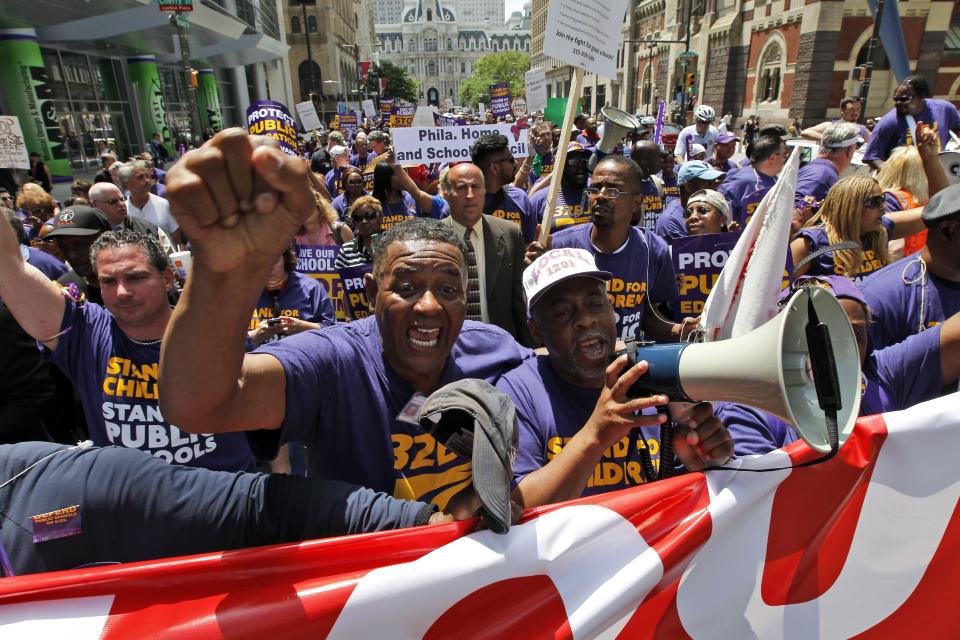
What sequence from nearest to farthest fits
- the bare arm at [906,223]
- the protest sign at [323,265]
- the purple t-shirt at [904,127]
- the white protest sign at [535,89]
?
1. the bare arm at [906,223]
2. the protest sign at [323,265]
3. the purple t-shirt at [904,127]
4. the white protest sign at [535,89]

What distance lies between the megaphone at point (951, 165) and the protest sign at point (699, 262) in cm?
229

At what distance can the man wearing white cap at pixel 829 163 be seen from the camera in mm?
5078

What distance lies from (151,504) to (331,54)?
6320 cm

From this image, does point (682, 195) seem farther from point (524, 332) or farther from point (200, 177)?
point (200, 177)

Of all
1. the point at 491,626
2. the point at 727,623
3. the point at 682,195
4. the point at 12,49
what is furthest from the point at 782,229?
the point at 12,49

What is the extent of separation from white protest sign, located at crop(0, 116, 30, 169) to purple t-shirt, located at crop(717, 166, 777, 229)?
6.54 m

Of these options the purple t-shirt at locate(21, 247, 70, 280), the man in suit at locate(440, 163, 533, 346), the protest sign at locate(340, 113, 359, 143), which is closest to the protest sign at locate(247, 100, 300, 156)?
the purple t-shirt at locate(21, 247, 70, 280)

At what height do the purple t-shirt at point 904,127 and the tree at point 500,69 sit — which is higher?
the tree at point 500,69

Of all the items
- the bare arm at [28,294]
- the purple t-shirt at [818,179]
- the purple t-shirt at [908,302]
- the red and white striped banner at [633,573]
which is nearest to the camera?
the red and white striped banner at [633,573]

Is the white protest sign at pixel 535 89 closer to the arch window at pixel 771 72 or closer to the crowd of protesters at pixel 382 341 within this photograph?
the crowd of protesters at pixel 382 341

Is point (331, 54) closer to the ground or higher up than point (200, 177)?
higher up

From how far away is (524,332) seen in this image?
146 inches

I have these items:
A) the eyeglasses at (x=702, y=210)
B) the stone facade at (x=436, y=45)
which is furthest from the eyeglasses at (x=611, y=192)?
the stone facade at (x=436, y=45)

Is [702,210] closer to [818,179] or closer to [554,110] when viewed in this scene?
[818,179]
